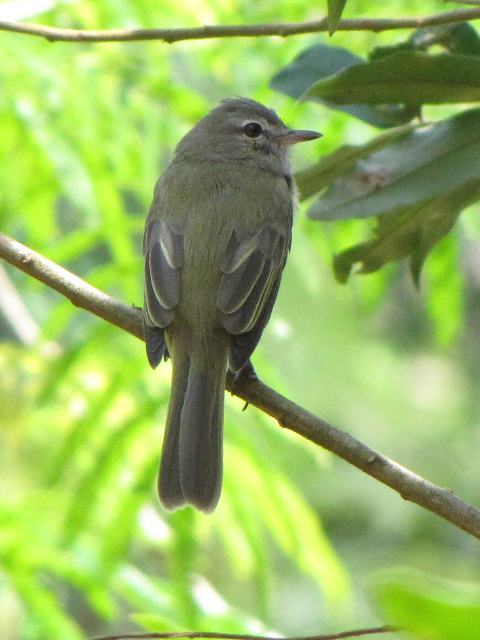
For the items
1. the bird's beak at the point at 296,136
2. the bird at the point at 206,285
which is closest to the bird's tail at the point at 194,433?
the bird at the point at 206,285

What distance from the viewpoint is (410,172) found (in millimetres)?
2344

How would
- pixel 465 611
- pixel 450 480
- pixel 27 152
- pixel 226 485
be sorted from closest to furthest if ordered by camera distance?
pixel 465 611 → pixel 226 485 → pixel 27 152 → pixel 450 480

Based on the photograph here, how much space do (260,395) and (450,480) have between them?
7.55 m

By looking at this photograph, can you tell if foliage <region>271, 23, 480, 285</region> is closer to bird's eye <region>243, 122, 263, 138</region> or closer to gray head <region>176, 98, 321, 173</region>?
gray head <region>176, 98, 321, 173</region>

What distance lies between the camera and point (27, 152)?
4.20 meters

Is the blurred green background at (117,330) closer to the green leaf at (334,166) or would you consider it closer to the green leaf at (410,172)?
the green leaf at (334,166)

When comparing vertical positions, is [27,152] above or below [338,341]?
Result: below

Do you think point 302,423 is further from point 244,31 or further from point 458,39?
point 458,39

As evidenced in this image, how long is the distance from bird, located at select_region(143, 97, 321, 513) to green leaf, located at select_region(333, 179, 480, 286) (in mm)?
546

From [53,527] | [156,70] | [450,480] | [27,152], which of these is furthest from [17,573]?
[450,480]

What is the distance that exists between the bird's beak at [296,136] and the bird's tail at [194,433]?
1090mm

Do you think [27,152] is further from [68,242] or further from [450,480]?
[450,480]

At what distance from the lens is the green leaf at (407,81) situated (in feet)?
7.32

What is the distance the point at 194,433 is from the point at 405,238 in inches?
34.8
